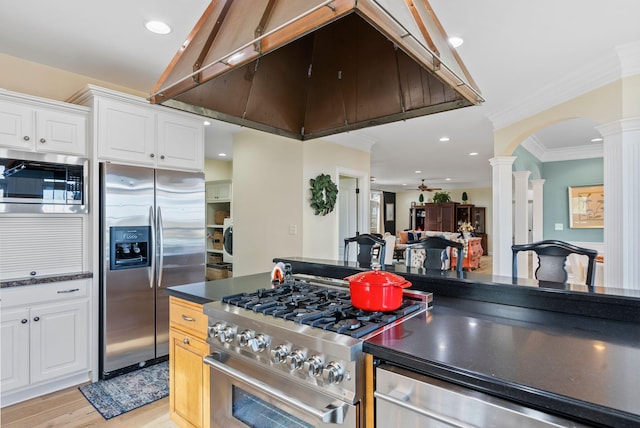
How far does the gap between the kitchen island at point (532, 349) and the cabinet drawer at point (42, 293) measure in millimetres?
1639

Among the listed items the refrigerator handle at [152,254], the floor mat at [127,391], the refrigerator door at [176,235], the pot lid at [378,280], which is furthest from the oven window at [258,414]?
the refrigerator handle at [152,254]

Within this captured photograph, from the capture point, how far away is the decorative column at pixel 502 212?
4176 millimetres

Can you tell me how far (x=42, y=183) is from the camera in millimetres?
2672

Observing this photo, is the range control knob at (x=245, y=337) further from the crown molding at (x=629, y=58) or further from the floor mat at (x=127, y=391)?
the crown molding at (x=629, y=58)

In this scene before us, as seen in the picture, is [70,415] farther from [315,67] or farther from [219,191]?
[219,191]

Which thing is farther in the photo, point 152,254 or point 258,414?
point 152,254

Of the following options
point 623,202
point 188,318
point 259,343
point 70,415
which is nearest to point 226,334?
point 259,343

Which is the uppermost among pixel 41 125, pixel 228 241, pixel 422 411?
pixel 41 125

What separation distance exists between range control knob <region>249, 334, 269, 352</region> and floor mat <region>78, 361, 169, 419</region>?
5.72ft

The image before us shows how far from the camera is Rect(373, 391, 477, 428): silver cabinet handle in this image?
3.08ft

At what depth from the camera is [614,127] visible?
275 cm

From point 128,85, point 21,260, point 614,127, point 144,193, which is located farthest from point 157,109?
point 614,127

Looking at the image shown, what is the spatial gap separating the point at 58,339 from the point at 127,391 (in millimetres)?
672

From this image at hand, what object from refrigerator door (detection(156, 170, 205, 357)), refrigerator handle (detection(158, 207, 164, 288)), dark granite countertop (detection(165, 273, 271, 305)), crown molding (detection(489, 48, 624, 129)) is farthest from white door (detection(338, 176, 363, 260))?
dark granite countertop (detection(165, 273, 271, 305))
